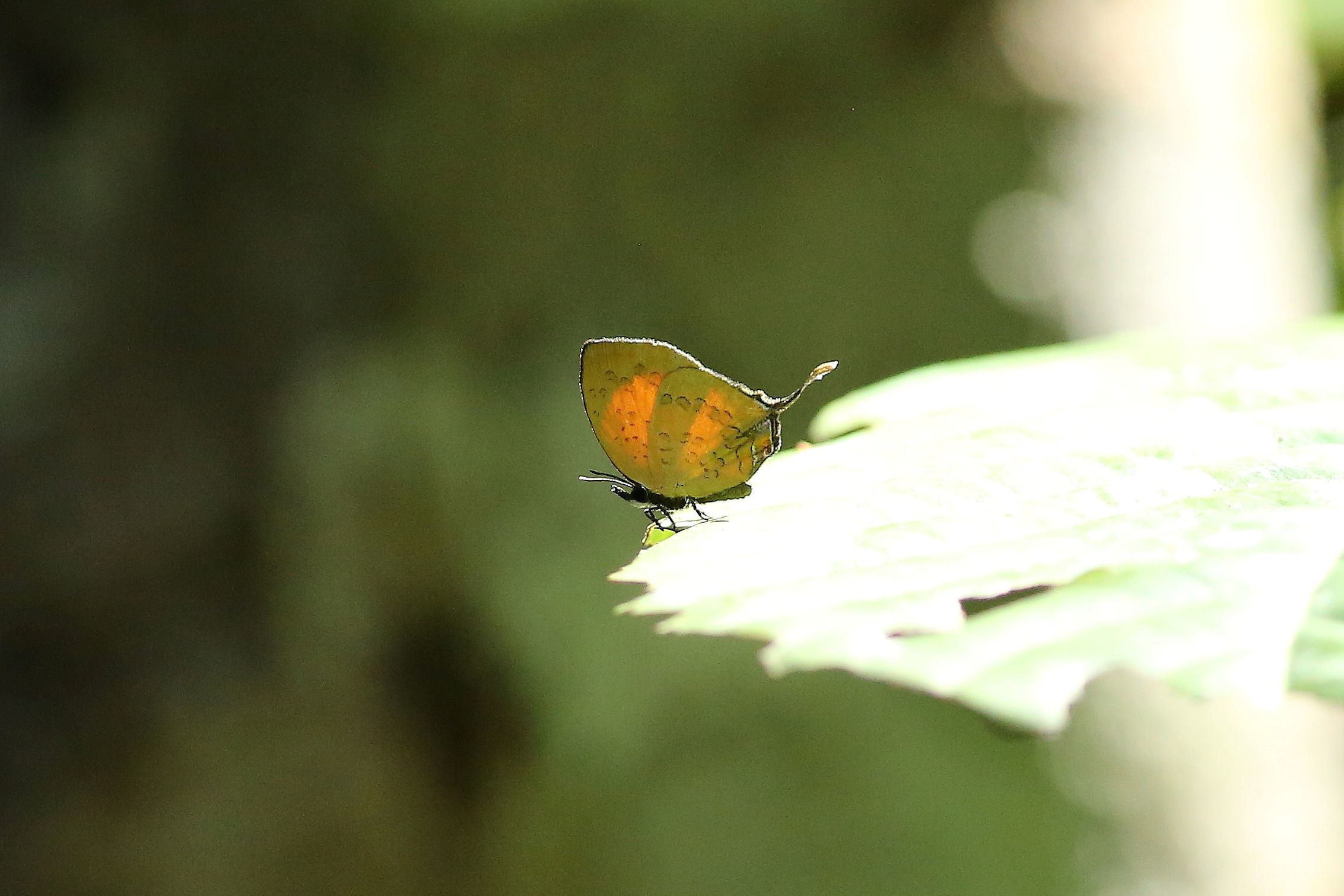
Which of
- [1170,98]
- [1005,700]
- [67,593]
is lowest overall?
[67,593]

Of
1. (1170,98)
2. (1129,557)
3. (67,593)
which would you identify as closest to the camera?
(1129,557)

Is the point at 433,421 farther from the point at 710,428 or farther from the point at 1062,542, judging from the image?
the point at 1062,542

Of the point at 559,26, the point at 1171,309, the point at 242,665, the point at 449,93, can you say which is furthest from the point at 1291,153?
the point at 242,665

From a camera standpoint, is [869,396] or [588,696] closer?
[869,396]

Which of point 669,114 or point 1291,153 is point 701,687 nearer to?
point 669,114

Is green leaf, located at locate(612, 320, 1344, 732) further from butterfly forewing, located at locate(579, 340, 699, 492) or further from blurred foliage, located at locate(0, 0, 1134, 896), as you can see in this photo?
blurred foliage, located at locate(0, 0, 1134, 896)

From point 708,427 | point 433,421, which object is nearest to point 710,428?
point 708,427

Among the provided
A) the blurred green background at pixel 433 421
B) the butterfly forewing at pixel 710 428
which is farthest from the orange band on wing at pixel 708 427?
the blurred green background at pixel 433 421
